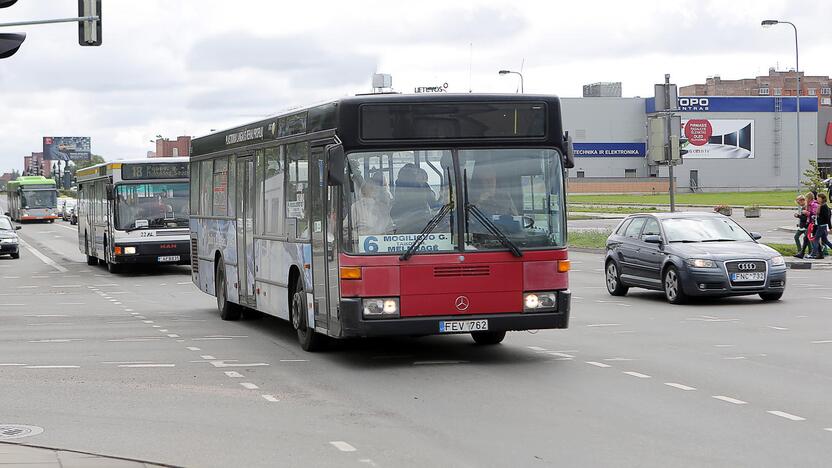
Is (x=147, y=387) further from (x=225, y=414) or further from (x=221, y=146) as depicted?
(x=221, y=146)

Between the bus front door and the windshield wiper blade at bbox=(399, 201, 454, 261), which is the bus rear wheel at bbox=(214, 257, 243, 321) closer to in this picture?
the bus front door

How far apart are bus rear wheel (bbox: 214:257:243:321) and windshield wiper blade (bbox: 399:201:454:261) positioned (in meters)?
6.75

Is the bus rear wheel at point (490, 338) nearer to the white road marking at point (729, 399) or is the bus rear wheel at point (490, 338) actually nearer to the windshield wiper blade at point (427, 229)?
the windshield wiper blade at point (427, 229)

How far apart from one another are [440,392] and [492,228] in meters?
2.16

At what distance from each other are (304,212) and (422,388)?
3218 mm

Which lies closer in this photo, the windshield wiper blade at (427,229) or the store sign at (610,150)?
the windshield wiper blade at (427,229)

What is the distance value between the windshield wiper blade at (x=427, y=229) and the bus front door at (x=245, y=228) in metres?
4.59

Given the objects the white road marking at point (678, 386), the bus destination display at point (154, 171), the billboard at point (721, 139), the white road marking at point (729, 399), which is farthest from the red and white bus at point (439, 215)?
the billboard at point (721, 139)

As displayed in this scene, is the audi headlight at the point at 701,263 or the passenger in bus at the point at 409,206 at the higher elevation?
the passenger in bus at the point at 409,206

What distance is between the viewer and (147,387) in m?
11.6

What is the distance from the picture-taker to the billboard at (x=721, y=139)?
12106 centimetres

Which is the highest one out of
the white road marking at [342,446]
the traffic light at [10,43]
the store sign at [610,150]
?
the store sign at [610,150]

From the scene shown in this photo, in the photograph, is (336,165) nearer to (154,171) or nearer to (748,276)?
(748,276)

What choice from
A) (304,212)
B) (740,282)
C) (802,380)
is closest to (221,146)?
(304,212)
